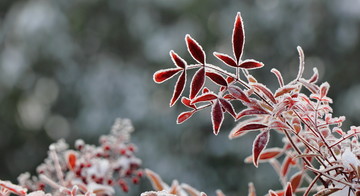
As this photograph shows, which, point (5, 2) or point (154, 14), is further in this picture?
point (5, 2)

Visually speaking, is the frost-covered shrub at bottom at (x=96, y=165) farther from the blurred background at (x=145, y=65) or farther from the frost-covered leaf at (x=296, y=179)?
the blurred background at (x=145, y=65)

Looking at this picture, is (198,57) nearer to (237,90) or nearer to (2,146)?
(237,90)

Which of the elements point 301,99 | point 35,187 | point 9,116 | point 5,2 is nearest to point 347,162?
point 301,99

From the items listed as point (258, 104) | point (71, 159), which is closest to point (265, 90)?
point (258, 104)

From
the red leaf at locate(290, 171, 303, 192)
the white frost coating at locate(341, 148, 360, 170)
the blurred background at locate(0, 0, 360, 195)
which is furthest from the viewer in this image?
the blurred background at locate(0, 0, 360, 195)

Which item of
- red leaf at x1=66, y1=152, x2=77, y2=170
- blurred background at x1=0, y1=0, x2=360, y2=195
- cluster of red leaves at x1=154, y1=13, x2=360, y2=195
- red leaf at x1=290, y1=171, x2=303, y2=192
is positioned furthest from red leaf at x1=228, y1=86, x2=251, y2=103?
blurred background at x1=0, y1=0, x2=360, y2=195

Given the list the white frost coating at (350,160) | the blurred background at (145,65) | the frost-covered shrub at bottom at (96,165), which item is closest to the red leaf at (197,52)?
the white frost coating at (350,160)

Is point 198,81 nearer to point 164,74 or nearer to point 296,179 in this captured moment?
point 164,74

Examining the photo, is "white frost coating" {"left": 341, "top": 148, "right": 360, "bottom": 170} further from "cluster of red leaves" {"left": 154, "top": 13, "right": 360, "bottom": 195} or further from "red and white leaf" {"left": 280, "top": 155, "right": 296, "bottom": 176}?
"red and white leaf" {"left": 280, "top": 155, "right": 296, "bottom": 176}
